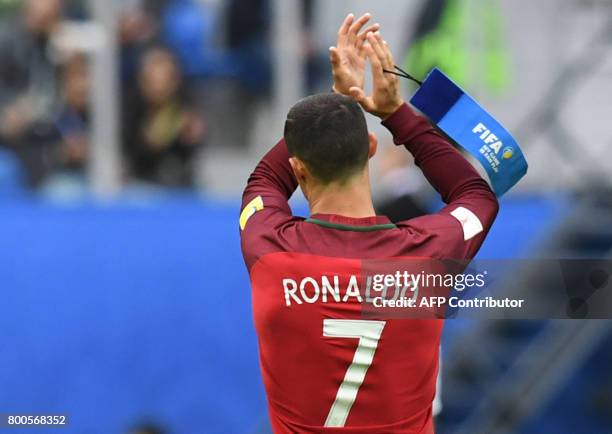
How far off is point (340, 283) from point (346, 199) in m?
0.22

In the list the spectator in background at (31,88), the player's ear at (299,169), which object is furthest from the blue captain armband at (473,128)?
the spectator in background at (31,88)

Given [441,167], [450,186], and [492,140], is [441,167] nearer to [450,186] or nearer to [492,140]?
[450,186]

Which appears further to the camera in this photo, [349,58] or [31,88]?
[31,88]

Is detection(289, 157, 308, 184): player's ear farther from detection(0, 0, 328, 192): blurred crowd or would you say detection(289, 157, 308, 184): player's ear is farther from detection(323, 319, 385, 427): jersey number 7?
detection(0, 0, 328, 192): blurred crowd

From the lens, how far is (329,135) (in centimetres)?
301

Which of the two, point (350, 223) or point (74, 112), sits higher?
point (350, 223)

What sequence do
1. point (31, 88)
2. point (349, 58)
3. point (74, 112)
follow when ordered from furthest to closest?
point (31, 88), point (74, 112), point (349, 58)

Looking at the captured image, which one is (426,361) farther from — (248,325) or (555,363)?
(555,363)

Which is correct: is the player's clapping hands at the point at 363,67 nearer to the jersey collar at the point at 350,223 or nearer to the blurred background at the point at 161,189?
the jersey collar at the point at 350,223

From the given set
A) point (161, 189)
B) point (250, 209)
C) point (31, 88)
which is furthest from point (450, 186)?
point (31, 88)

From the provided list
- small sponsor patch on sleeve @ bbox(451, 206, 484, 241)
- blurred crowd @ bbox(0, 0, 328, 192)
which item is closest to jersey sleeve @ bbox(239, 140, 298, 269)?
small sponsor patch on sleeve @ bbox(451, 206, 484, 241)

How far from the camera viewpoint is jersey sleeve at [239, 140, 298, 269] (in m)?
3.11

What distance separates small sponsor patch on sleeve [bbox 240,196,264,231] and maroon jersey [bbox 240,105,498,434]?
85 millimetres

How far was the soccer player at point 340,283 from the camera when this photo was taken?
3027mm
